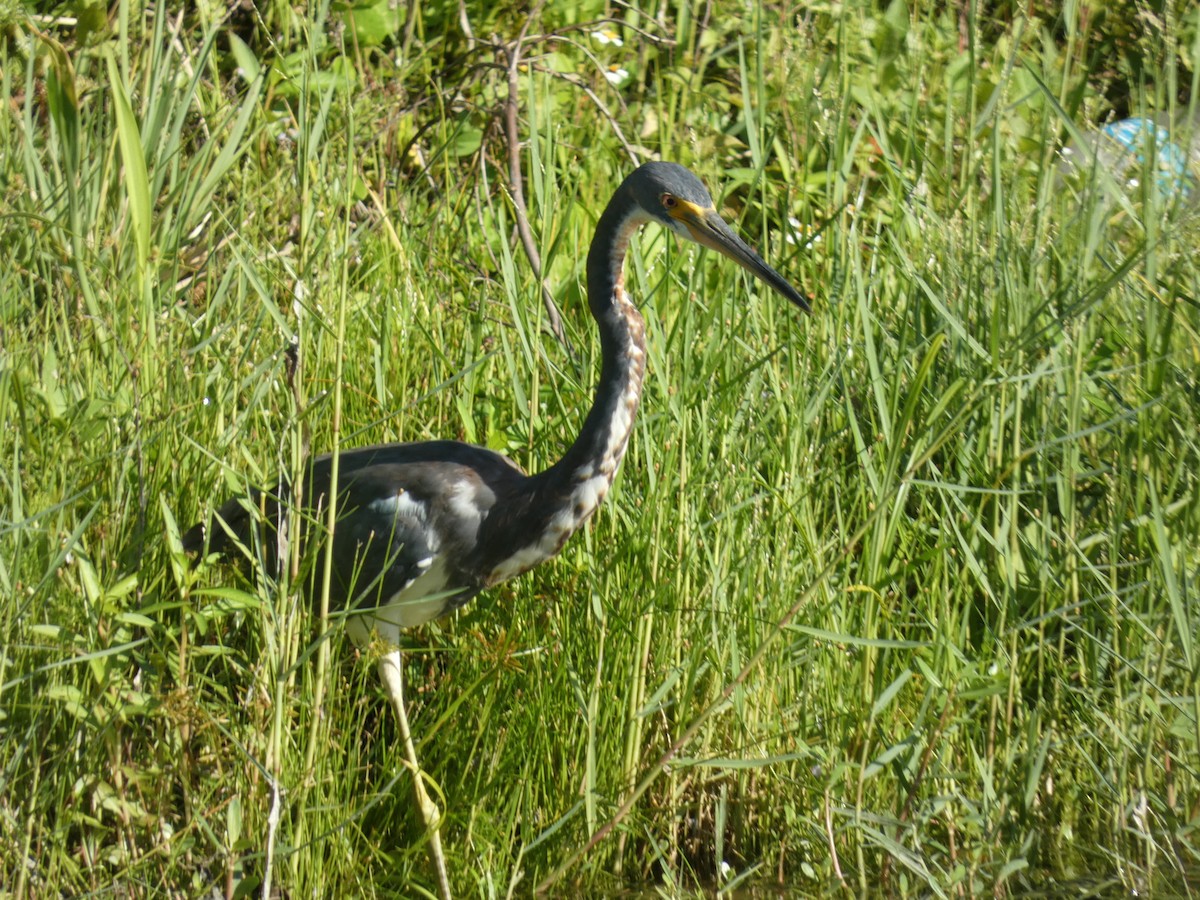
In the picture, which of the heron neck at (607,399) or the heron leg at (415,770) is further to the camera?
the heron neck at (607,399)

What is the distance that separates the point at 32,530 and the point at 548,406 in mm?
1197

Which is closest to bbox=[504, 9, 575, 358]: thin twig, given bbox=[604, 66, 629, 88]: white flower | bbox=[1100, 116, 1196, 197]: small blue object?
bbox=[604, 66, 629, 88]: white flower

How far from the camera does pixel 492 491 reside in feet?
8.87

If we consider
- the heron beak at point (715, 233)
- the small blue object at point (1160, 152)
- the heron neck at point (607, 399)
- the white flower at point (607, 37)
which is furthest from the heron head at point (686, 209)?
the white flower at point (607, 37)

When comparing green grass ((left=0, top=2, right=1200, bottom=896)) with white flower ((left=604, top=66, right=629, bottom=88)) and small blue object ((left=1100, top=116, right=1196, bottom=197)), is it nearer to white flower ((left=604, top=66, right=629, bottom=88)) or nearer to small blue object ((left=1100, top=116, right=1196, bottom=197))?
small blue object ((left=1100, top=116, right=1196, bottom=197))

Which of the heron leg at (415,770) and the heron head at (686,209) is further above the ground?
the heron head at (686,209)

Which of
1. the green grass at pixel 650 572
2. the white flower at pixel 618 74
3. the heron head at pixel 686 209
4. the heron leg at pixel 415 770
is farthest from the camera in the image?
the white flower at pixel 618 74

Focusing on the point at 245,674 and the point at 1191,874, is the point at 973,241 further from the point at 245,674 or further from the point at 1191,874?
the point at 245,674

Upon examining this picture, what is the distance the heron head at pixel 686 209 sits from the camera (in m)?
2.65

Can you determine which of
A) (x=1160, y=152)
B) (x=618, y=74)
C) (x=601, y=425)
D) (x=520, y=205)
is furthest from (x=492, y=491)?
(x=618, y=74)

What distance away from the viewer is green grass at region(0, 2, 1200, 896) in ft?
7.16

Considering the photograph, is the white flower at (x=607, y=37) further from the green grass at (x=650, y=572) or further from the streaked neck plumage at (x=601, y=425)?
the streaked neck plumage at (x=601, y=425)

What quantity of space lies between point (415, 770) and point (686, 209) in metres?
1.13

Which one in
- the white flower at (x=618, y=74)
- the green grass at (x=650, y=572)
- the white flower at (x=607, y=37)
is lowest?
the green grass at (x=650, y=572)
